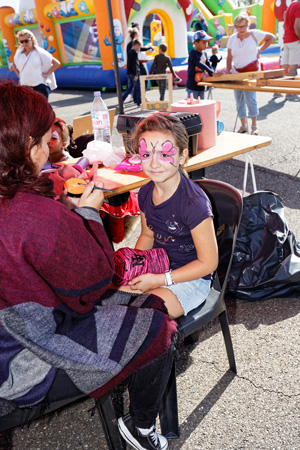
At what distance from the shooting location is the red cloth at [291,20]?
6.06 metres

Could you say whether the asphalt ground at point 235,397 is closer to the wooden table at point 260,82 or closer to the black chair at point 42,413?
the black chair at point 42,413

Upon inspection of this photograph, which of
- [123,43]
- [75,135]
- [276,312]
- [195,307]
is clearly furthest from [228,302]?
[123,43]

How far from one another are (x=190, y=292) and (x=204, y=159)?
3.61ft

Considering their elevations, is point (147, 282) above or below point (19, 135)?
below

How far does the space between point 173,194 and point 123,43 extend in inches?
464

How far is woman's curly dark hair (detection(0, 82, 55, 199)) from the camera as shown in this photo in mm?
1040

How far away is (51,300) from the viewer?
113 centimetres

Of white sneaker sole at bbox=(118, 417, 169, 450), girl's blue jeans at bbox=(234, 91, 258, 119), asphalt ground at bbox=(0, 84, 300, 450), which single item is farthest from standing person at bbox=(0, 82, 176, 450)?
girl's blue jeans at bbox=(234, 91, 258, 119)

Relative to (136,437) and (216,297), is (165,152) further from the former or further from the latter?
(136,437)

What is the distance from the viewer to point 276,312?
2.41m

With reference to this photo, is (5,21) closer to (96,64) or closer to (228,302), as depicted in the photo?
(96,64)

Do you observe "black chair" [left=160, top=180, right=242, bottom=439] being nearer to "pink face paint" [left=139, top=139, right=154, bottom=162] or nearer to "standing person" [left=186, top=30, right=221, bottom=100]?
"pink face paint" [left=139, top=139, right=154, bottom=162]

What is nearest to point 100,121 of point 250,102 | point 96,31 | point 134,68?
point 250,102

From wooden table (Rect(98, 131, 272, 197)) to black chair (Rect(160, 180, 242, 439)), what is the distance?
1.47 ft
